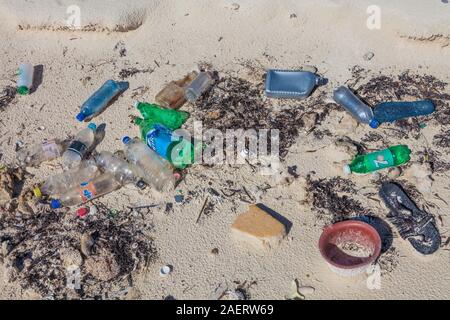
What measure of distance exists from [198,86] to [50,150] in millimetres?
1306

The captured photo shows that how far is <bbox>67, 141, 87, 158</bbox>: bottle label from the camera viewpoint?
4.49 m

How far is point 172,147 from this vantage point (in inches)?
172

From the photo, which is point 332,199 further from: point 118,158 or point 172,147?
point 118,158

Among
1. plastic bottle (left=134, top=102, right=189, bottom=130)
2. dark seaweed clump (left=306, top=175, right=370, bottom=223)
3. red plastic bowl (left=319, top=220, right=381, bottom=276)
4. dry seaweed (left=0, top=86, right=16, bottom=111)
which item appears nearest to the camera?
red plastic bowl (left=319, top=220, right=381, bottom=276)

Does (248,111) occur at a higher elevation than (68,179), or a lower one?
higher

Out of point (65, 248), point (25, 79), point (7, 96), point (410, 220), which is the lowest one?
point (65, 248)

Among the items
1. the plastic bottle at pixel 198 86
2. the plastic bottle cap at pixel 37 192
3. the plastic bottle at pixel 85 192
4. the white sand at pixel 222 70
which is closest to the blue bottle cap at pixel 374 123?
the white sand at pixel 222 70

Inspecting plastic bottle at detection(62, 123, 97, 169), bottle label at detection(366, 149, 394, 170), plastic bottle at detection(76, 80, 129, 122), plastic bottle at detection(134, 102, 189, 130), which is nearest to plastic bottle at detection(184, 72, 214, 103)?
plastic bottle at detection(134, 102, 189, 130)

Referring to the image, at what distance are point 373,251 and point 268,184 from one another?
35.6 inches

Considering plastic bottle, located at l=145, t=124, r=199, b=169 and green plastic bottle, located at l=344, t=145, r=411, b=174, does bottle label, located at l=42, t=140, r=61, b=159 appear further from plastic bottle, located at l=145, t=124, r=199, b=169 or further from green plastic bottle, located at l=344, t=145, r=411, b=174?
green plastic bottle, located at l=344, t=145, r=411, b=174

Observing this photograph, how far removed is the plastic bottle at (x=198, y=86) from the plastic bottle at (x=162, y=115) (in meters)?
0.16

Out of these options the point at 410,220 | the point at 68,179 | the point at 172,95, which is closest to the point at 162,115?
the point at 172,95
